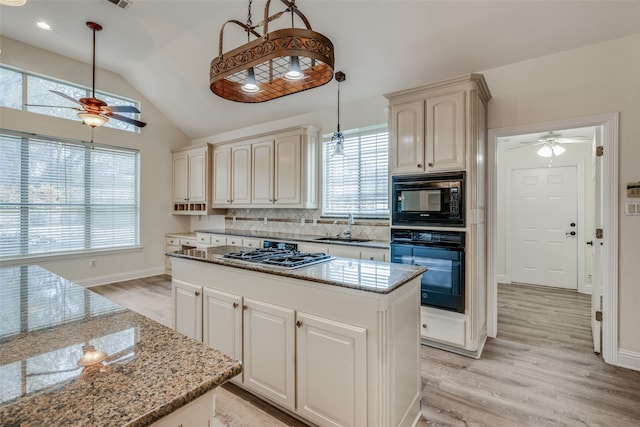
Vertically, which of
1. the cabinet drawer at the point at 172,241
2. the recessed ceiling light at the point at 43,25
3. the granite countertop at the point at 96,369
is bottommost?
the cabinet drawer at the point at 172,241

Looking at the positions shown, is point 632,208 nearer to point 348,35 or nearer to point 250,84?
point 348,35

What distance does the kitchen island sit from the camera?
154 cm

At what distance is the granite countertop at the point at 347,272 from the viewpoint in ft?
5.10

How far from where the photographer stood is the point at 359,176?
4.36 m

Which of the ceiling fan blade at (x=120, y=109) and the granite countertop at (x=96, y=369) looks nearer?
the granite countertop at (x=96, y=369)

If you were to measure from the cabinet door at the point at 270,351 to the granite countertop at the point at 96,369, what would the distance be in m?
0.88

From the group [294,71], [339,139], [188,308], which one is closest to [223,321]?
[188,308]

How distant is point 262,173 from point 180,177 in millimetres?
2238

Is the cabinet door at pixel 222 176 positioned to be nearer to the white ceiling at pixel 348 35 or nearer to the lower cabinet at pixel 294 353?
the white ceiling at pixel 348 35

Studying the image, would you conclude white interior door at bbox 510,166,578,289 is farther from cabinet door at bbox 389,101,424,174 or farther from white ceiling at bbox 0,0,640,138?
cabinet door at bbox 389,101,424,174

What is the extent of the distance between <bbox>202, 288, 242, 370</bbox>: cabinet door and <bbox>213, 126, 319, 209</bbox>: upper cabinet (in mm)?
2423

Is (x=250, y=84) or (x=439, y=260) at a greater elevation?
(x=250, y=84)

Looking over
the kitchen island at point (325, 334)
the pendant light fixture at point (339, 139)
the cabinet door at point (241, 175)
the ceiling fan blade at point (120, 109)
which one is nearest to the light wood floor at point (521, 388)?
the kitchen island at point (325, 334)

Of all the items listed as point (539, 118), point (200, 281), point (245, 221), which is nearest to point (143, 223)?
Answer: point (245, 221)
